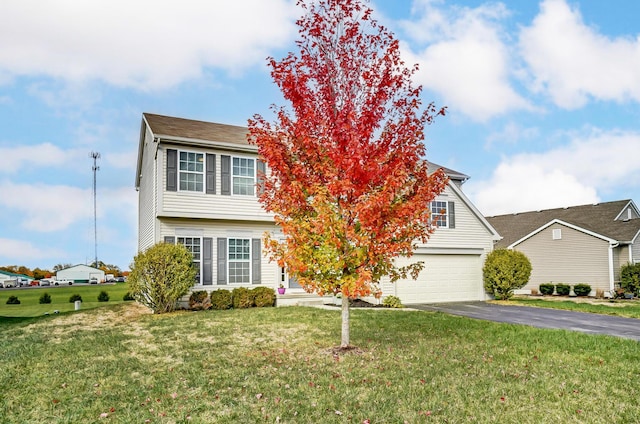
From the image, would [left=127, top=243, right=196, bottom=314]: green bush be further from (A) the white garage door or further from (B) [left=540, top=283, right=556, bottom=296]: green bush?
(B) [left=540, top=283, right=556, bottom=296]: green bush

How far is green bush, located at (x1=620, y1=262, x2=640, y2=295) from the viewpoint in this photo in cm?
2491

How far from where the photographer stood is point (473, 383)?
6719 mm

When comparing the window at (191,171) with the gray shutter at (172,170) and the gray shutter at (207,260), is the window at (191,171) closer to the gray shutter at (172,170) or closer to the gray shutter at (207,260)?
the gray shutter at (172,170)

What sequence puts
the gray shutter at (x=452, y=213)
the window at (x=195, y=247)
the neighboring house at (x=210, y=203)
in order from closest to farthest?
the neighboring house at (x=210, y=203) → the window at (x=195, y=247) → the gray shutter at (x=452, y=213)

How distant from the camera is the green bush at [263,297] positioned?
1753cm

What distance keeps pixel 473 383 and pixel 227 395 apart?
11.6ft

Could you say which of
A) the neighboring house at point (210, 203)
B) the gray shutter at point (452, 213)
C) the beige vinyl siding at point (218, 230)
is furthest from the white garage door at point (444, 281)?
the beige vinyl siding at point (218, 230)

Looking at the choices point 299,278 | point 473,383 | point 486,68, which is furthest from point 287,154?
point 486,68

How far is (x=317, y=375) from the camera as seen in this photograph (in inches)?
287

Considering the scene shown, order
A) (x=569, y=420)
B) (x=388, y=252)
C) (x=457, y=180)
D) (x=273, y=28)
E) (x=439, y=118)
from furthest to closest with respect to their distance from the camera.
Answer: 1. (x=457, y=180)
2. (x=273, y=28)
3. (x=439, y=118)
4. (x=388, y=252)
5. (x=569, y=420)

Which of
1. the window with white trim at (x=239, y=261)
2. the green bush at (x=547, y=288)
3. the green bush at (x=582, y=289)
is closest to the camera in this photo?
the window with white trim at (x=239, y=261)

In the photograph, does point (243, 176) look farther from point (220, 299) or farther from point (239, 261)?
point (220, 299)

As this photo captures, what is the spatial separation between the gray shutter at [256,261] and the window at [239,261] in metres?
0.12

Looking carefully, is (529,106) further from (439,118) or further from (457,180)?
(439,118)
